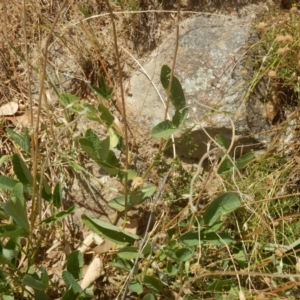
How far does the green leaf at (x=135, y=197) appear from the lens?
73.4 inches

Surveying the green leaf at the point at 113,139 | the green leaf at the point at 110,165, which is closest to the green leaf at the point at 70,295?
the green leaf at the point at 110,165

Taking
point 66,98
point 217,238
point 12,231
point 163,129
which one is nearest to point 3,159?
point 66,98

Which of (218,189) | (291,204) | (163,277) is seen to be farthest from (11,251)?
(291,204)

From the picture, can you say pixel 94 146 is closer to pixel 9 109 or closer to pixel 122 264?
pixel 122 264

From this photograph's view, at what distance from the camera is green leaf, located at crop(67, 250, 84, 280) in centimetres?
182

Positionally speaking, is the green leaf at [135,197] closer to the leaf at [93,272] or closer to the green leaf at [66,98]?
the leaf at [93,272]

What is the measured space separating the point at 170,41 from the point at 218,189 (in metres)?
0.67

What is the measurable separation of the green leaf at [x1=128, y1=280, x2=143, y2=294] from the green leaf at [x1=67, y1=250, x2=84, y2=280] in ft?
0.59

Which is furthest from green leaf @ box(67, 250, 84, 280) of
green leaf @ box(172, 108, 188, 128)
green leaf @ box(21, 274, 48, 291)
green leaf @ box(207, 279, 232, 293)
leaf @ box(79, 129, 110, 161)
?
green leaf @ box(172, 108, 188, 128)

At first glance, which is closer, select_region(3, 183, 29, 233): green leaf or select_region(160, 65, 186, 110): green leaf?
select_region(3, 183, 29, 233): green leaf

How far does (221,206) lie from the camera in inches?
68.4

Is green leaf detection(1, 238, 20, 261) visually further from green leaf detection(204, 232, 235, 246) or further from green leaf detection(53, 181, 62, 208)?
green leaf detection(204, 232, 235, 246)

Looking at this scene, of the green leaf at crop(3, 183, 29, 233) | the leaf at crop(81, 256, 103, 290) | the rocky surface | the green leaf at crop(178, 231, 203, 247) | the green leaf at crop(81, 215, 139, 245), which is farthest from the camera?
the rocky surface

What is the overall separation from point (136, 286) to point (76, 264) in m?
0.22
